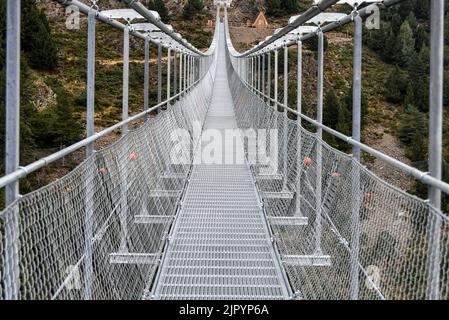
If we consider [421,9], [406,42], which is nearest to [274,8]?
[421,9]

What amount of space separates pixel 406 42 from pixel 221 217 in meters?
43.2

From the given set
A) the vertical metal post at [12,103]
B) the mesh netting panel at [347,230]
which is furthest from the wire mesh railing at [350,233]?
the vertical metal post at [12,103]

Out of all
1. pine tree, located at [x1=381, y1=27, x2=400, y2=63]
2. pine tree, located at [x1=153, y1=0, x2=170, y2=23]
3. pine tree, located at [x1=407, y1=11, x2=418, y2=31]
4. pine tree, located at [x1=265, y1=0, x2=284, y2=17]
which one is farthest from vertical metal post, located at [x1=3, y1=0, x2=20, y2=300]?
pine tree, located at [x1=265, y1=0, x2=284, y2=17]

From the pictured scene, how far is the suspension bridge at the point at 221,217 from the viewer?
5.25 ft

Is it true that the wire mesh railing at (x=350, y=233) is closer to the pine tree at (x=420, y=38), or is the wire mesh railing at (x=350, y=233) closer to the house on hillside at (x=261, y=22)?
the pine tree at (x=420, y=38)

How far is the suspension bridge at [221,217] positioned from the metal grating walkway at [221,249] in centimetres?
1

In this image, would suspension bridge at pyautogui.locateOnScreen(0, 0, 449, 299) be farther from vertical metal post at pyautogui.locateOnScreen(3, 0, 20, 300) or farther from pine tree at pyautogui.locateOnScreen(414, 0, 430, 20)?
pine tree at pyautogui.locateOnScreen(414, 0, 430, 20)

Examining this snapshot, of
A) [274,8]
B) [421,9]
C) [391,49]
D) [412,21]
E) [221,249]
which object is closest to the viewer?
[221,249]

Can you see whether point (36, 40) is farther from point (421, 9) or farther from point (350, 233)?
point (350, 233)

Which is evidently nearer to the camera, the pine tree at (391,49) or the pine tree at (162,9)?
the pine tree at (391,49)

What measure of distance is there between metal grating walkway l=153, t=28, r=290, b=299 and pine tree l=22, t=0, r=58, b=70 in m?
33.6

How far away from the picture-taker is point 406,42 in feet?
146

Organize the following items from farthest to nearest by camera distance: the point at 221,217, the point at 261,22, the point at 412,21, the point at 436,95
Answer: the point at 261,22 → the point at 412,21 → the point at 221,217 → the point at 436,95

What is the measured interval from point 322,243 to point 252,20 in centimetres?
6016
